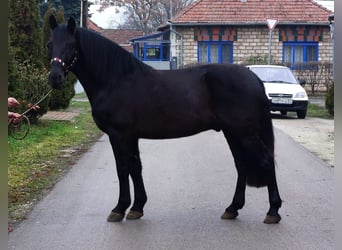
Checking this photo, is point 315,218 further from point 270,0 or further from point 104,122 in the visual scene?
point 270,0

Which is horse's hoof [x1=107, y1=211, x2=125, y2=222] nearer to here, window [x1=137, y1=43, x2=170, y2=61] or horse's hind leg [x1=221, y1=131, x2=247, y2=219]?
horse's hind leg [x1=221, y1=131, x2=247, y2=219]

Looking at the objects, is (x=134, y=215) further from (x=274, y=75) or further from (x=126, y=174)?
(x=274, y=75)

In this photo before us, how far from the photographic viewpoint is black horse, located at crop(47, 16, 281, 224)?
20.1 ft

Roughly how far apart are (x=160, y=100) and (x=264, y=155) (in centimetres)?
120

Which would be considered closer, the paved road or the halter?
the paved road

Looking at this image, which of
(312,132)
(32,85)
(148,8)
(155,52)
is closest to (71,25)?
(32,85)

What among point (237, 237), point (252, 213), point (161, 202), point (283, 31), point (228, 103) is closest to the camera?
point (237, 237)

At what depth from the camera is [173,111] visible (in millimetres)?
6141

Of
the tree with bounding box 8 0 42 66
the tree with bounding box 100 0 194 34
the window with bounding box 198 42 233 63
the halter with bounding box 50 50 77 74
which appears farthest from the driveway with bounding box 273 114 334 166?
the tree with bounding box 100 0 194 34

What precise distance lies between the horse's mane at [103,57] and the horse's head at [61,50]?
152mm

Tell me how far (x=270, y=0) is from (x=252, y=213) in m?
31.7

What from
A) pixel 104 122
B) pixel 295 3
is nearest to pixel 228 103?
pixel 104 122

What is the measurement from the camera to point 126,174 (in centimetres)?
631

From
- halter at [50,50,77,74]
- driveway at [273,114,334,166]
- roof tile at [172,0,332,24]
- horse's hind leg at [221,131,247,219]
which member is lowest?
driveway at [273,114,334,166]
